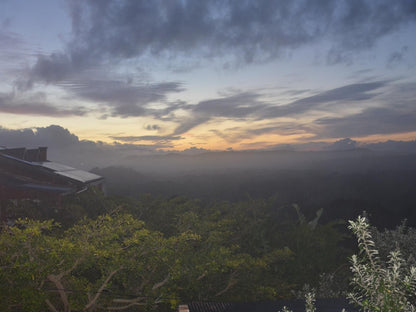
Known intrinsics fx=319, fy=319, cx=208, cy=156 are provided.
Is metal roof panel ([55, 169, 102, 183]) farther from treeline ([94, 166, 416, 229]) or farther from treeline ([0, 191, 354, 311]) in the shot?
treeline ([94, 166, 416, 229])

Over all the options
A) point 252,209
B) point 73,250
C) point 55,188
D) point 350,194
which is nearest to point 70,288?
point 73,250

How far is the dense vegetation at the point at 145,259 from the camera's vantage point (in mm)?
10680

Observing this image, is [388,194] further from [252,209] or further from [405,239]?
[252,209]

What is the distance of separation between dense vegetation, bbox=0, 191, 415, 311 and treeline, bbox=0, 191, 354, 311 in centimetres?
5

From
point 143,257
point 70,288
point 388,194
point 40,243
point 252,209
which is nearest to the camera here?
point 40,243

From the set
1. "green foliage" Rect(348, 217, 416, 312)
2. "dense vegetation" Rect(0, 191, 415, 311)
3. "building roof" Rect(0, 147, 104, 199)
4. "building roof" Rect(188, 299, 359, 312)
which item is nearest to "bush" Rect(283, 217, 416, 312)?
"green foliage" Rect(348, 217, 416, 312)

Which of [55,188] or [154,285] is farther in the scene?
[55,188]

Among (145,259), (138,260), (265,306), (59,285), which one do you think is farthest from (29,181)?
(265,306)

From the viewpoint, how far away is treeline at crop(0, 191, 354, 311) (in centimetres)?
1064

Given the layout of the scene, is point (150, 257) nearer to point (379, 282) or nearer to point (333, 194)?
point (379, 282)

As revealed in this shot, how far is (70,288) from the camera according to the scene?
40.1ft

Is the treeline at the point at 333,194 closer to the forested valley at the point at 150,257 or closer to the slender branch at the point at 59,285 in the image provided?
the forested valley at the point at 150,257

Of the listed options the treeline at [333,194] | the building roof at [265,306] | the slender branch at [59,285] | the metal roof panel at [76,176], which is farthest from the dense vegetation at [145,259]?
the treeline at [333,194]

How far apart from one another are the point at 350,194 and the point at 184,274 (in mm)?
106101
